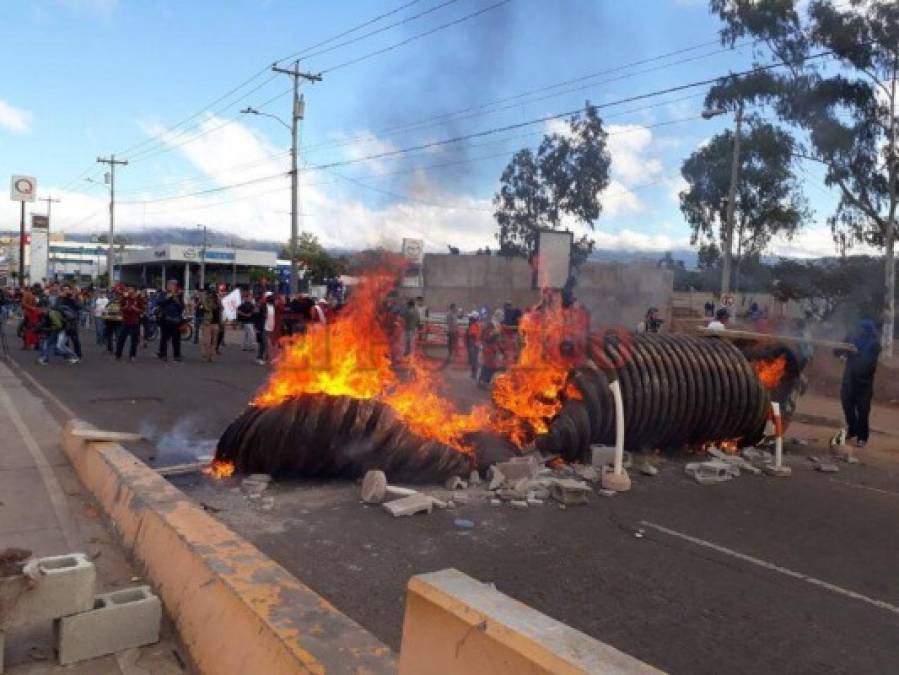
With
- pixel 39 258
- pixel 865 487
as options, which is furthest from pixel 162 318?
pixel 39 258

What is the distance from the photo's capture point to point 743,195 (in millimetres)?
34938

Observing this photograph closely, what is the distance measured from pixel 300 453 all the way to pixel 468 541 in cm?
188

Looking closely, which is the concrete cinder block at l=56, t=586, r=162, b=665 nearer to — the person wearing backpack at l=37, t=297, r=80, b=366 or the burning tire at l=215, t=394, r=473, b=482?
the burning tire at l=215, t=394, r=473, b=482

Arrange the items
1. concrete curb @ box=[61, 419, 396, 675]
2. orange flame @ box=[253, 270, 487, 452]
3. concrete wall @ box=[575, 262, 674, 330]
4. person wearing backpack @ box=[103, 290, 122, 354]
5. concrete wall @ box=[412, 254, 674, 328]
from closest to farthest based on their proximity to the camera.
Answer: concrete curb @ box=[61, 419, 396, 675] < orange flame @ box=[253, 270, 487, 452] < person wearing backpack @ box=[103, 290, 122, 354] < concrete wall @ box=[575, 262, 674, 330] < concrete wall @ box=[412, 254, 674, 328]

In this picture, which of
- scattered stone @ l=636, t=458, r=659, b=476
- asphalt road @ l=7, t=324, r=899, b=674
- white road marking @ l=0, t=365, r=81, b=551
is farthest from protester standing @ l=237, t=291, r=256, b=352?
scattered stone @ l=636, t=458, r=659, b=476

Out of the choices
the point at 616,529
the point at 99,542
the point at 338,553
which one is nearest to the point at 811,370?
the point at 616,529

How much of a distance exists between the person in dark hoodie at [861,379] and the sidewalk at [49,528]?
9253 mm

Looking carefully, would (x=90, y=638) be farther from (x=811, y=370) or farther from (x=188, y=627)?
(x=811, y=370)

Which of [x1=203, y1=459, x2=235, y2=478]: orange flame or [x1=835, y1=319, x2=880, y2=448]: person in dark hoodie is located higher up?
[x1=835, y1=319, x2=880, y2=448]: person in dark hoodie

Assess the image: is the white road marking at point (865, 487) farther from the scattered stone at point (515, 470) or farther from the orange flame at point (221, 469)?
the orange flame at point (221, 469)

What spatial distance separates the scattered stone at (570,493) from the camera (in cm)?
621

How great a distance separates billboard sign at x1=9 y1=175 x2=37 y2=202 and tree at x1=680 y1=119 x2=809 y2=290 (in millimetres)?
40225

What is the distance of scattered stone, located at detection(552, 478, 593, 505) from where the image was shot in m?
6.21

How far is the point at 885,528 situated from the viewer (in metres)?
6.08
